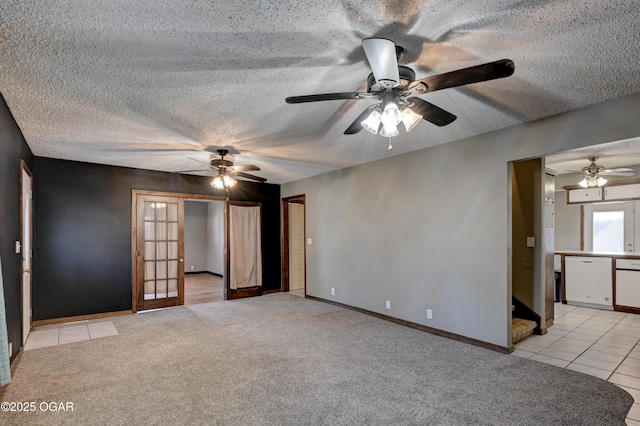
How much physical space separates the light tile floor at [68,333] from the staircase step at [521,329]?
5.09m

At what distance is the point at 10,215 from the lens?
3.24 meters

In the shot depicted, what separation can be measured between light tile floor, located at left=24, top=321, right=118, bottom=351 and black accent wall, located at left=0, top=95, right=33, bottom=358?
0.50 m

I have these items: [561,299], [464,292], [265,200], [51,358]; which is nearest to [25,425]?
[51,358]

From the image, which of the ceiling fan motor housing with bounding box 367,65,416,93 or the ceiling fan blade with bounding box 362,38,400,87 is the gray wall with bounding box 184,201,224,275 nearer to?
the ceiling fan motor housing with bounding box 367,65,416,93

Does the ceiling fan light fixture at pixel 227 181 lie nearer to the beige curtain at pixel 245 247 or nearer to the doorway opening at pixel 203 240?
the beige curtain at pixel 245 247

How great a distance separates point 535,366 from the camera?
3.29m

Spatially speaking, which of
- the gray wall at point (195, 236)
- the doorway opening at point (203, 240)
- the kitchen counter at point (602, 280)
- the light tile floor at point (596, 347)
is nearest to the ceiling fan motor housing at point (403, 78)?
the light tile floor at point (596, 347)

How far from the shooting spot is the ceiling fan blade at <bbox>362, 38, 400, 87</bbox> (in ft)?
5.48

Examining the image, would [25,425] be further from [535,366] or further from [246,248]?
[246,248]

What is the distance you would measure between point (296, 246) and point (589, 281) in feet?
18.6

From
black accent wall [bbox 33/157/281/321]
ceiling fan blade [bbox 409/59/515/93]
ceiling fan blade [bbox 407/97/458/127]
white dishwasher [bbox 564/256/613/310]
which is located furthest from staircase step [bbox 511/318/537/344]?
black accent wall [bbox 33/157/281/321]

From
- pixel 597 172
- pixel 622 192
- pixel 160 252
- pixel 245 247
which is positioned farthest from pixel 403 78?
pixel 622 192

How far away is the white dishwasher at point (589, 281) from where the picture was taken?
18.2 ft

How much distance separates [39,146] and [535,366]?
21.1 ft
